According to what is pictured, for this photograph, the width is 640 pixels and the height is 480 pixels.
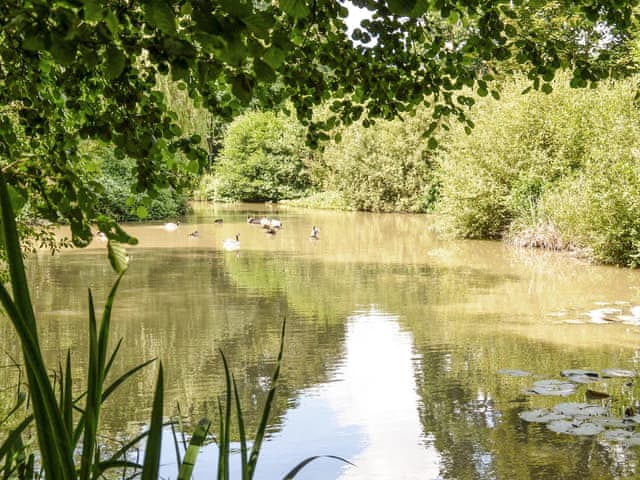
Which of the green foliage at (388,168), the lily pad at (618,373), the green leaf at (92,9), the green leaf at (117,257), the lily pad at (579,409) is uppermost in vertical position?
the green foliage at (388,168)

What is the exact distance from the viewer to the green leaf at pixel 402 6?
1.58m

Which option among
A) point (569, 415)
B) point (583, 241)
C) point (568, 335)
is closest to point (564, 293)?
point (568, 335)

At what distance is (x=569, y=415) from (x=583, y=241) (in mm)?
10301

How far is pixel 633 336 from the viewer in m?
8.30

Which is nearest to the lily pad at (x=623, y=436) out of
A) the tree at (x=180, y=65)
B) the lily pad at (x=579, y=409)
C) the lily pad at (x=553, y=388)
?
the lily pad at (x=579, y=409)

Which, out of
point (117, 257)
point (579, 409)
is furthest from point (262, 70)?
point (579, 409)

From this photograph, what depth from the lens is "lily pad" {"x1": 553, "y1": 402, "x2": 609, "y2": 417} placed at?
5.41 meters

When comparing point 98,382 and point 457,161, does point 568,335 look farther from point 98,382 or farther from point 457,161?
point 457,161

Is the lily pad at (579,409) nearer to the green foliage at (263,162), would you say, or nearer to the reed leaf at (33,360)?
the reed leaf at (33,360)

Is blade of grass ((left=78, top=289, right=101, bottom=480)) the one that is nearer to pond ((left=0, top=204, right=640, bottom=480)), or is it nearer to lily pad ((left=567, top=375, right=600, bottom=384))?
pond ((left=0, top=204, right=640, bottom=480))

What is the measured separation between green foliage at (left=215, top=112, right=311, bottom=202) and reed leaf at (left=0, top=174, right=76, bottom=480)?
36.9m

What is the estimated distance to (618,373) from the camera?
21.5ft

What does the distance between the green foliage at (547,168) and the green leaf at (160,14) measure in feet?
42.7

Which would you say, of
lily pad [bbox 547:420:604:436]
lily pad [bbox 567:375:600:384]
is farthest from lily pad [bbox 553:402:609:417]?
lily pad [bbox 567:375:600:384]
